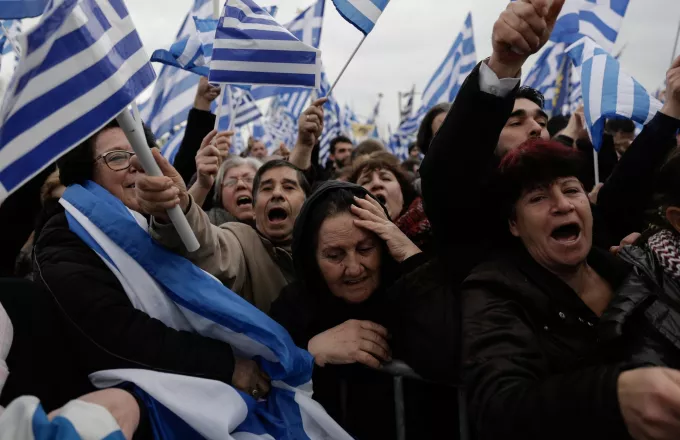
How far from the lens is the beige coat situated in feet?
6.87

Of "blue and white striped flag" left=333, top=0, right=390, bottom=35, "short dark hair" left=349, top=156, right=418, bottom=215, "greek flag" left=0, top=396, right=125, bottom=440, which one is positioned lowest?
"greek flag" left=0, top=396, right=125, bottom=440

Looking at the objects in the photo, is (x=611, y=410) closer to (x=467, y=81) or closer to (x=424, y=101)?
(x=467, y=81)

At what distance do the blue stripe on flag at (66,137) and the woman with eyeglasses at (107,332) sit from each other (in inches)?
12.7

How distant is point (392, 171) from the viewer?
147 inches

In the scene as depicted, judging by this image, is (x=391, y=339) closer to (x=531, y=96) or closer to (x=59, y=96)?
(x=59, y=96)

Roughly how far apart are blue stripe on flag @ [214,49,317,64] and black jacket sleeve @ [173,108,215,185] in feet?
2.15

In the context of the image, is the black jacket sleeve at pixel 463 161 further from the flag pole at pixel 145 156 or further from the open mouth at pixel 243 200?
the open mouth at pixel 243 200

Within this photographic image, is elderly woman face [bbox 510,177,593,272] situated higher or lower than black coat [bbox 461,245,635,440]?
higher

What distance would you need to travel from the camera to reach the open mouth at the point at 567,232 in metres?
1.85

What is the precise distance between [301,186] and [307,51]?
95 cm

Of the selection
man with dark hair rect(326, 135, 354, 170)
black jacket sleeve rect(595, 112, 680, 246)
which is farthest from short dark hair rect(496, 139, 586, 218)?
man with dark hair rect(326, 135, 354, 170)

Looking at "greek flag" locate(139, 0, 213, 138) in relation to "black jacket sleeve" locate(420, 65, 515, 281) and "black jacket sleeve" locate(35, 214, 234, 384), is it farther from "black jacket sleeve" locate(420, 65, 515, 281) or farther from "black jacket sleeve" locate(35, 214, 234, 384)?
"black jacket sleeve" locate(420, 65, 515, 281)

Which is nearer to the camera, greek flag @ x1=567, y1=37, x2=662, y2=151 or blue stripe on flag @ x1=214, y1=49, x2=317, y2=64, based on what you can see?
blue stripe on flag @ x1=214, y1=49, x2=317, y2=64

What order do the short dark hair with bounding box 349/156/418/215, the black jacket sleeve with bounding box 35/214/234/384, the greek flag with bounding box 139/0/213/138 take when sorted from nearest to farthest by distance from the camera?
the black jacket sleeve with bounding box 35/214/234/384 → the short dark hair with bounding box 349/156/418/215 → the greek flag with bounding box 139/0/213/138
